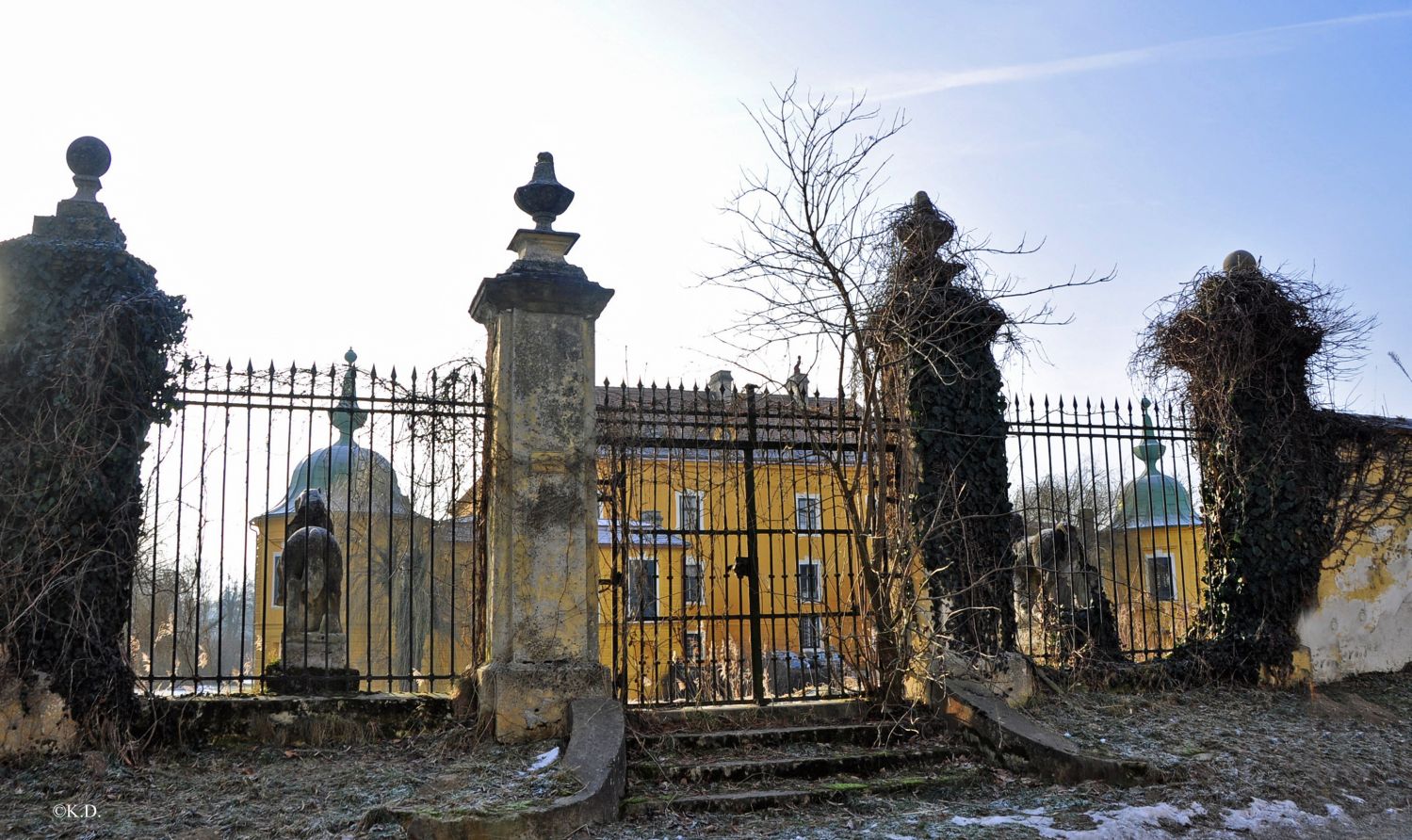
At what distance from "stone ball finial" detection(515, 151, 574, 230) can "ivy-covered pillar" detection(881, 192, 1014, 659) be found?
2.47m

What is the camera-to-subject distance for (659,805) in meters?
5.80

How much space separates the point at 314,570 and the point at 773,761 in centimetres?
404

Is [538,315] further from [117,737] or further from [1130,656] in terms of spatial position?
[1130,656]

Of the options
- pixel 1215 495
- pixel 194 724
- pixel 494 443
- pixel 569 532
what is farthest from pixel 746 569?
pixel 1215 495

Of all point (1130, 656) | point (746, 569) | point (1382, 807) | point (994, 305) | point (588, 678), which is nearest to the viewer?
point (1382, 807)

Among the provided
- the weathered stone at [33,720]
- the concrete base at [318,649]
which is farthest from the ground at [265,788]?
the concrete base at [318,649]

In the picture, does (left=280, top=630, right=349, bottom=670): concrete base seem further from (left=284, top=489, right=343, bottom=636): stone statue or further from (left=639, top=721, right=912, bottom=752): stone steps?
(left=639, top=721, right=912, bottom=752): stone steps

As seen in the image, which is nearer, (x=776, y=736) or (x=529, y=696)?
(x=529, y=696)

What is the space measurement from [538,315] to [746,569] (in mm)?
2320

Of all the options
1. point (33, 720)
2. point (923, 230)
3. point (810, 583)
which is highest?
point (923, 230)

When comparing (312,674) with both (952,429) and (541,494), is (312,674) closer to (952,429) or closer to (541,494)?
(541,494)

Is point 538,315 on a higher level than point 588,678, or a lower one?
higher

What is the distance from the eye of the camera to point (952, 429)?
8453 mm

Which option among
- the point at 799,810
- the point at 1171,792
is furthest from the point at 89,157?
the point at 1171,792
